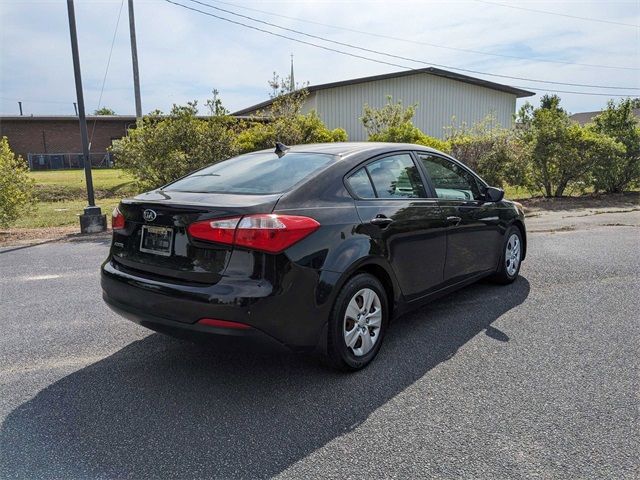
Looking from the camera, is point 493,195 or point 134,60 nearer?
point 493,195

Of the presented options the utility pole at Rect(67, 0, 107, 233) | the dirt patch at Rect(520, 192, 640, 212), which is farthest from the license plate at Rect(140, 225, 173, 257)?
the dirt patch at Rect(520, 192, 640, 212)

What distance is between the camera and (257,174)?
3.69m

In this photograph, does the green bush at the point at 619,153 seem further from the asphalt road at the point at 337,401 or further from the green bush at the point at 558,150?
the asphalt road at the point at 337,401

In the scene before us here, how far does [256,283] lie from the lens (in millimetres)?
2875

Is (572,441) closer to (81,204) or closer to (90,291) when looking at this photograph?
(90,291)

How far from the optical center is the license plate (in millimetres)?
3135

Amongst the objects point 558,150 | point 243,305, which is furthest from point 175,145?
point 558,150

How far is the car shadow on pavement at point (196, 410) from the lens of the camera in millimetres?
2480

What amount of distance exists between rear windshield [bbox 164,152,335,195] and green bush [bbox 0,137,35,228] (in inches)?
299

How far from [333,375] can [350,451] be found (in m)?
0.84

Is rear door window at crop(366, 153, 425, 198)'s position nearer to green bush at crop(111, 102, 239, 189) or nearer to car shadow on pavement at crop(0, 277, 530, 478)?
car shadow on pavement at crop(0, 277, 530, 478)

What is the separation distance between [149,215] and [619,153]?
48.1 feet

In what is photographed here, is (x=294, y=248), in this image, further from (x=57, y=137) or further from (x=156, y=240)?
(x=57, y=137)

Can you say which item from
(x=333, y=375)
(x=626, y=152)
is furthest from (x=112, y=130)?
(x=333, y=375)
